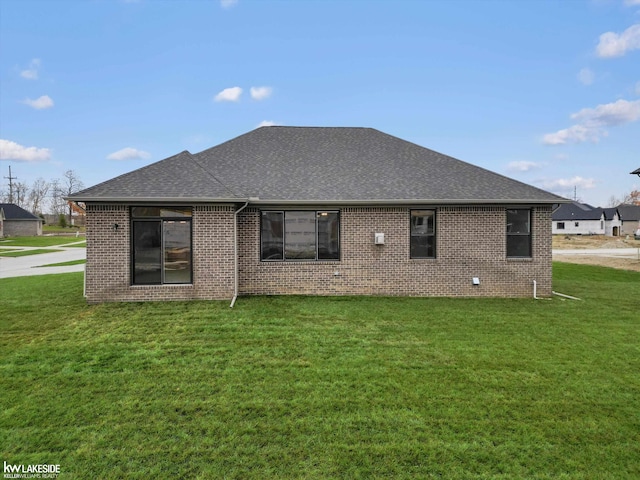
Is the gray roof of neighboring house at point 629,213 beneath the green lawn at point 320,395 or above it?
above

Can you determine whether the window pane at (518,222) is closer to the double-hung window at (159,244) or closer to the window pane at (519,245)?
the window pane at (519,245)

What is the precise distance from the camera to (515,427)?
3.56 metres

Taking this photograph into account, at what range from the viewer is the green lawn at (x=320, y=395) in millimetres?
3039

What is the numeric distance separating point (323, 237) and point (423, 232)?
306 cm

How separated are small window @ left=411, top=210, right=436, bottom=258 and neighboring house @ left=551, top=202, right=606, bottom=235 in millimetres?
67398

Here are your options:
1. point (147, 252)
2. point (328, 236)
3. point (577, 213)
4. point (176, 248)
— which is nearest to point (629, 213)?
point (577, 213)

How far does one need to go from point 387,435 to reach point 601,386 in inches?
129

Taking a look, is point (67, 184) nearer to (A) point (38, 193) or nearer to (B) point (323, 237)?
(A) point (38, 193)

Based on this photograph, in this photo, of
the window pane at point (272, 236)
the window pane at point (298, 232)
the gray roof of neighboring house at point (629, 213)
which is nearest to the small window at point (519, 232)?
the window pane at point (298, 232)

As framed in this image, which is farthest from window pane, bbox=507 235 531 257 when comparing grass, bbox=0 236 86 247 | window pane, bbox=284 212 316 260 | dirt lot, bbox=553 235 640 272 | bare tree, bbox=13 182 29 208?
bare tree, bbox=13 182 29 208

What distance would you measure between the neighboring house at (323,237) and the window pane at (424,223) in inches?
1.2

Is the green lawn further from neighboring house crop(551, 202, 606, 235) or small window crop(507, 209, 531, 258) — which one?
neighboring house crop(551, 202, 606, 235)

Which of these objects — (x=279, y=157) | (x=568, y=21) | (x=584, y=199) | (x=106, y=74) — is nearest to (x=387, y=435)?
(x=279, y=157)

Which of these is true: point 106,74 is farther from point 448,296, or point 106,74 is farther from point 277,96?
point 448,296
